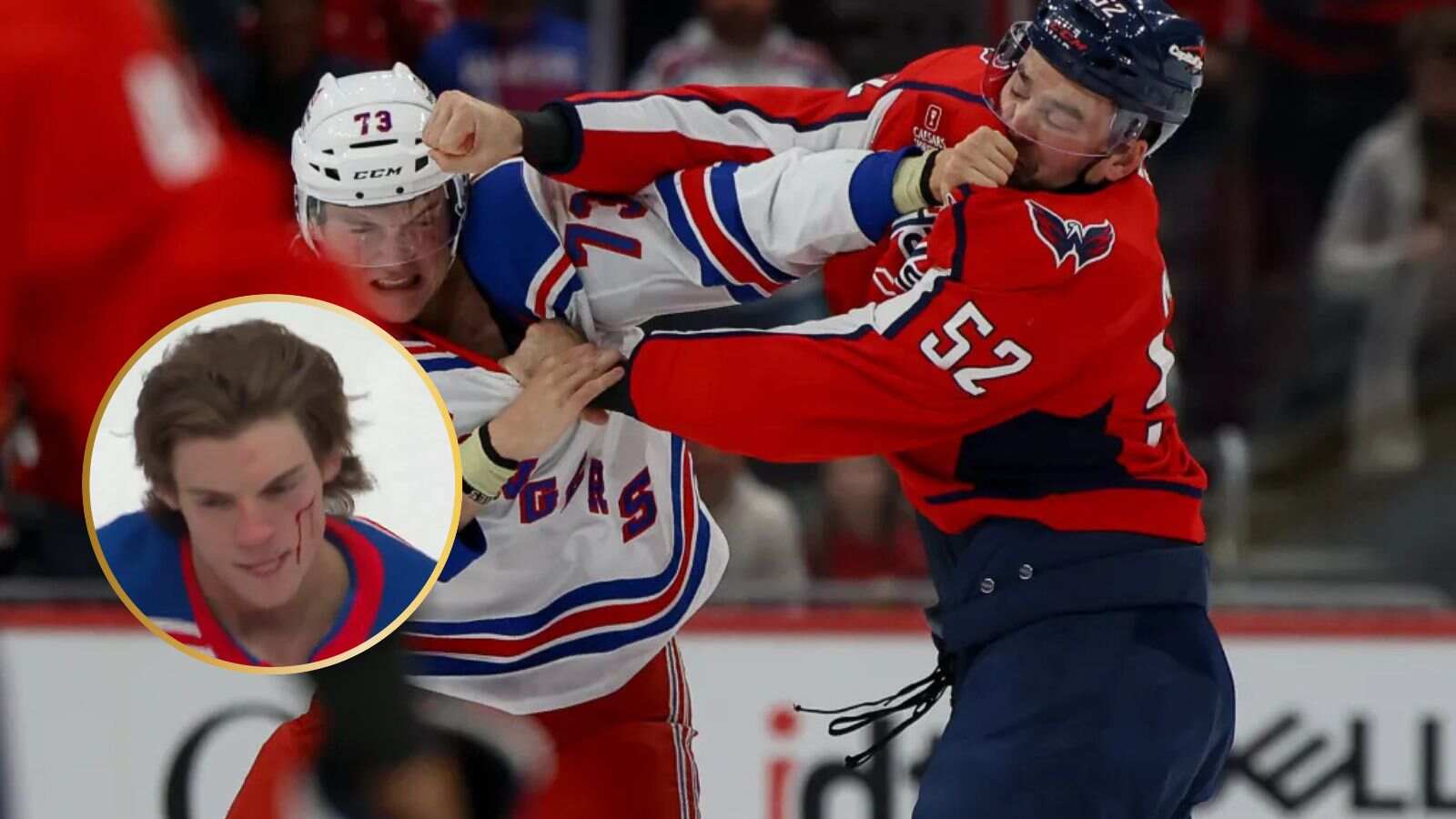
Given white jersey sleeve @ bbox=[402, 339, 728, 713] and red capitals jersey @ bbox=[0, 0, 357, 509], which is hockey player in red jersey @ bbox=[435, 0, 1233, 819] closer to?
white jersey sleeve @ bbox=[402, 339, 728, 713]

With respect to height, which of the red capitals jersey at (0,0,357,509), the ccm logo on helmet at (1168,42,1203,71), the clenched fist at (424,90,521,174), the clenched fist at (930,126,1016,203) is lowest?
the clenched fist at (424,90,521,174)

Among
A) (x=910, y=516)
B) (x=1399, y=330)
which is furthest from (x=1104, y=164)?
(x=1399, y=330)

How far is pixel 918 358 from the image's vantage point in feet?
8.86

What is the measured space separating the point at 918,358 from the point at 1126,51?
0.44 m

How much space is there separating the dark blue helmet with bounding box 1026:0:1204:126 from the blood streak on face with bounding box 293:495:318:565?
1154 millimetres

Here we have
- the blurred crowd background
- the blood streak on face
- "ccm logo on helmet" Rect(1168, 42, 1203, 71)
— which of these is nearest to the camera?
the blood streak on face

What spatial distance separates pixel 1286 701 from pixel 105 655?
2.39 meters

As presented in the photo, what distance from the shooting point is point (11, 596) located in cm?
460

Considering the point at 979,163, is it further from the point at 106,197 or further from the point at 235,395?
the point at 106,197

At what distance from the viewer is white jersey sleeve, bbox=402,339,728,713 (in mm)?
2949

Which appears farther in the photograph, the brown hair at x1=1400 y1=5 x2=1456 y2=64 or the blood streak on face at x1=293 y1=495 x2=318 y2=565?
the brown hair at x1=1400 y1=5 x2=1456 y2=64

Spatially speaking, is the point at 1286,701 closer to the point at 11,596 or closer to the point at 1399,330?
the point at 1399,330

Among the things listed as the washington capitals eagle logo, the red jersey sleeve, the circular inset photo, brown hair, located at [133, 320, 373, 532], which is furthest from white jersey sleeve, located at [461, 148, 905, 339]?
brown hair, located at [133, 320, 373, 532]

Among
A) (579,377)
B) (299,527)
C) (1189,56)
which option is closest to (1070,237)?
(1189,56)
